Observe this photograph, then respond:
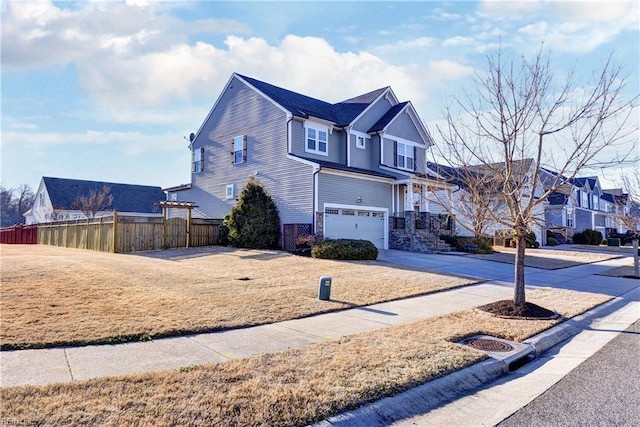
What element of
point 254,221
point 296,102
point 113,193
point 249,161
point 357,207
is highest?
point 296,102

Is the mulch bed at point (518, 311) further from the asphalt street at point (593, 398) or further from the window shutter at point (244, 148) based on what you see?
the window shutter at point (244, 148)

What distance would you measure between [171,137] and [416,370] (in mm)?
28030

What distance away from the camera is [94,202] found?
38688mm

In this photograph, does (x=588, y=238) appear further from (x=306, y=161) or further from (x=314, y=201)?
(x=306, y=161)

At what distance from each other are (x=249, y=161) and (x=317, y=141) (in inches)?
170

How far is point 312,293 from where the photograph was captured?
33.5 feet

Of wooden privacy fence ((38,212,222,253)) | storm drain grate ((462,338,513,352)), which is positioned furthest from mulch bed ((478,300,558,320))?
wooden privacy fence ((38,212,222,253))

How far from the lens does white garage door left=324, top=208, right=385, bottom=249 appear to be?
67.9 ft

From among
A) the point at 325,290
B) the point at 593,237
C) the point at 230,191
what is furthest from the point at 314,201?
the point at 593,237

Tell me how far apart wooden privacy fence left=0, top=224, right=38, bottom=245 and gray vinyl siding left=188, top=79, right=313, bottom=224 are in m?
15.1

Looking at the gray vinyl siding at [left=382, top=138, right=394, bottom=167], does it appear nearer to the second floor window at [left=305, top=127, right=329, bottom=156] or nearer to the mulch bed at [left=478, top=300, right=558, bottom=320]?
the second floor window at [left=305, top=127, right=329, bottom=156]

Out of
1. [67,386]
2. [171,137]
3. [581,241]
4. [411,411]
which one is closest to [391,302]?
[411,411]

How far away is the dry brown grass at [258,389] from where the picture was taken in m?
3.59

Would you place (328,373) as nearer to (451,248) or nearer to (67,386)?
(67,386)
